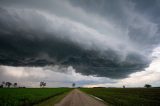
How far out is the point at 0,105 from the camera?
21.7 meters

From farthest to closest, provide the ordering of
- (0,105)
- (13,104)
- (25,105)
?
(25,105)
(13,104)
(0,105)

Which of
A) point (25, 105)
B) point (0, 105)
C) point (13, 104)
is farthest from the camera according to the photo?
point (25, 105)

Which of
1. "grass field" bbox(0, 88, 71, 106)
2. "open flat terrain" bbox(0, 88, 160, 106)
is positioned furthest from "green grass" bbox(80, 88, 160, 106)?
"grass field" bbox(0, 88, 71, 106)

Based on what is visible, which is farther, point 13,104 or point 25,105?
point 25,105

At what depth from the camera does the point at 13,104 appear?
77.7ft

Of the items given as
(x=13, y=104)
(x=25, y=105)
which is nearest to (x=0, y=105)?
(x=13, y=104)

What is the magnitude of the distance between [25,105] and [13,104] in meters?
3.06

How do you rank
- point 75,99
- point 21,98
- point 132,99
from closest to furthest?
point 21,98, point 75,99, point 132,99

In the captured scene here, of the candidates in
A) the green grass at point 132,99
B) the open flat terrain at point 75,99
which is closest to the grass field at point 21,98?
the open flat terrain at point 75,99

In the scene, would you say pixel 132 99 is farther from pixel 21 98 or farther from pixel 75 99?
pixel 21 98

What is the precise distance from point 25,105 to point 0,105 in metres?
5.22

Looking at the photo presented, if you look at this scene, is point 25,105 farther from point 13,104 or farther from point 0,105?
point 0,105

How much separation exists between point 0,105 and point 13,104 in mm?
2185

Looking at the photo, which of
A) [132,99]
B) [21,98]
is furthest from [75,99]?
[132,99]
